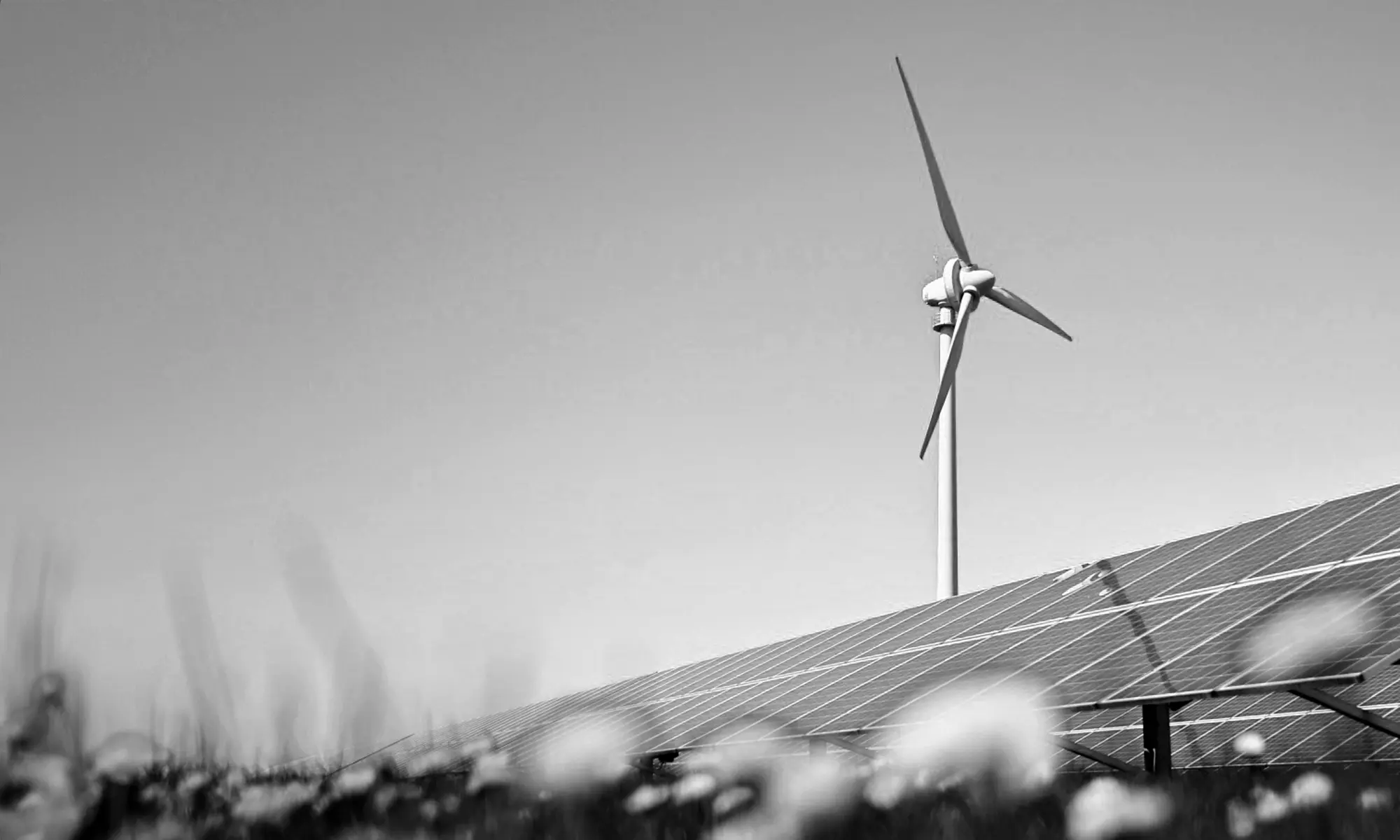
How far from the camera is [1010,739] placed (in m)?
4.88

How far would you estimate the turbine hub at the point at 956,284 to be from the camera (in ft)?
129

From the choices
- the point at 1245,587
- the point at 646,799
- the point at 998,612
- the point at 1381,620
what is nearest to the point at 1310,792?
the point at 646,799

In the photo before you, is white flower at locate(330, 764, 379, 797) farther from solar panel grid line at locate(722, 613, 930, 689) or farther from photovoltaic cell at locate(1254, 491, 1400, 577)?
solar panel grid line at locate(722, 613, 930, 689)

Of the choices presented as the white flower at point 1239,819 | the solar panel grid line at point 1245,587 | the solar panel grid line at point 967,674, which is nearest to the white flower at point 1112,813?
the white flower at point 1239,819

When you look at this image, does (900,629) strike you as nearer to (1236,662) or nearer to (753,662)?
(753,662)

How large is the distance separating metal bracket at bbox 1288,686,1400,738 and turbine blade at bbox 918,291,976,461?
80.0ft

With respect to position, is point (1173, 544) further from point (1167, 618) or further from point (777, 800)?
point (777, 800)

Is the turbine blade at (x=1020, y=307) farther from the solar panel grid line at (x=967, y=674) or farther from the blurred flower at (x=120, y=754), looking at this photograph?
the blurred flower at (x=120, y=754)

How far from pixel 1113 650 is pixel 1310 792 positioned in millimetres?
8432

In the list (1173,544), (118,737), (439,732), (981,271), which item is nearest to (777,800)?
(439,732)

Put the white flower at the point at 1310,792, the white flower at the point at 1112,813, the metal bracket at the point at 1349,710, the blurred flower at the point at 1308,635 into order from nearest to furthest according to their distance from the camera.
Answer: the white flower at the point at 1112,813, the white flower at the point at 1310,792, the metal bracket at the point at 1349,710, the blurred flower at the point at 1308,635

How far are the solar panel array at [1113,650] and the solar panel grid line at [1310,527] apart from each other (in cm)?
3

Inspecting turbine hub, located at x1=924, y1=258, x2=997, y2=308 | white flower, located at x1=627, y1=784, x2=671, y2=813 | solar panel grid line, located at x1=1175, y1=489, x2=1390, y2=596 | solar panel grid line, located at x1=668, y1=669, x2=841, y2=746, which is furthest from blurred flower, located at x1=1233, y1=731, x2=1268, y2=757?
turbine hub, located at x1=924, y1=258, x2=997, y2=308

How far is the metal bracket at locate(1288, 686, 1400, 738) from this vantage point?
9016 millimetres
